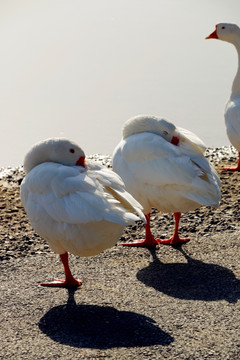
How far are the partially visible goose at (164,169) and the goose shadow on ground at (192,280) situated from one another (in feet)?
1.84

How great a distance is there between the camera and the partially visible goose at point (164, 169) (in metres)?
5.54

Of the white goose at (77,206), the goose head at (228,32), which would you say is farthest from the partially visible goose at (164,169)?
the goose head at (228,32)

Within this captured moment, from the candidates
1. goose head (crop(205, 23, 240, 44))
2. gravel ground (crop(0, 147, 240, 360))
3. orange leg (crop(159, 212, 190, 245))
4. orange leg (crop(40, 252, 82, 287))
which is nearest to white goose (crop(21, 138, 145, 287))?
orange leg (crop(40, 252, 82, 287))

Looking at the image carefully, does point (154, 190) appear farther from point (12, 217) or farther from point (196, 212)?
point (12, 217)

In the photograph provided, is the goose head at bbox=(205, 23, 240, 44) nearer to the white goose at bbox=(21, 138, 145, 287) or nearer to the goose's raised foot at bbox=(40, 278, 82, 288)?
the white goose at bbox=(21, 138, 145, 287)

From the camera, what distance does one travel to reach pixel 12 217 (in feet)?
23.1

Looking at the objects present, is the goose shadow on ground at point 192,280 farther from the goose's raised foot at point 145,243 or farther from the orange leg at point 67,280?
the orange leg at point 67,280

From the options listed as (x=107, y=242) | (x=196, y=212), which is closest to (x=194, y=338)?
(x=107, y=242)

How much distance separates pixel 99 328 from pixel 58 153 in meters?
1.63

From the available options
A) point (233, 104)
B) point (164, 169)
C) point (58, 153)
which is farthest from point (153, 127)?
point (233, 104)

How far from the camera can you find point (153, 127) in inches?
245

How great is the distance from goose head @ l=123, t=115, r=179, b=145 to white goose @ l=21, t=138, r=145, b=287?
3.94 ft

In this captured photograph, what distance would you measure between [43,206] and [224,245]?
2.11 m

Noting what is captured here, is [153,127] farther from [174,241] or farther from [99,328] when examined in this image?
[99,328]
